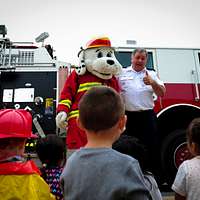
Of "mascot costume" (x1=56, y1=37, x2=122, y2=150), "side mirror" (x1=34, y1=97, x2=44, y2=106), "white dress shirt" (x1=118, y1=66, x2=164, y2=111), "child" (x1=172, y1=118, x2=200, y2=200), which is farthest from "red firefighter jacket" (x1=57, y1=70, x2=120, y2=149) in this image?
"side mirror" (x1=34, y1=97, x2=44, y2=106)

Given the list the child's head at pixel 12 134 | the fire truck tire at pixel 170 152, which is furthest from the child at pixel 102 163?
the fire truck tire at pixel 170 152

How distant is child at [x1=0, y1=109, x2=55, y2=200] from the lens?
4.46ft

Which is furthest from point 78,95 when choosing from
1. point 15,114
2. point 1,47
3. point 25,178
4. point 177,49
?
point 177,49

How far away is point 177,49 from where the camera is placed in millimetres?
4355

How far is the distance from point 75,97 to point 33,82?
131 cm

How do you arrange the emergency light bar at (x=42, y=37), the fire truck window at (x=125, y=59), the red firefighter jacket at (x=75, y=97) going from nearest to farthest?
the red firefighter jacket at (x=75, y=97)
the fire truck window at (x=125, y=59)
the emergency light bar at (x=42, y=37)

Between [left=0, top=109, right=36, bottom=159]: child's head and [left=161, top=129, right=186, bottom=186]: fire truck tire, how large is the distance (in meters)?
2.67

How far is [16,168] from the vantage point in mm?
1398

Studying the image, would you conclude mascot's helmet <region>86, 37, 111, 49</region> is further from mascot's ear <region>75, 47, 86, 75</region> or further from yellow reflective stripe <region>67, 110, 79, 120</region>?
yellow reflective stripe <region>67, 110, 79, 120</region>

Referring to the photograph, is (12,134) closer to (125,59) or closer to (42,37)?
(125,59)

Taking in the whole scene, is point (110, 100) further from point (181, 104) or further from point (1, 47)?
point (1, 47)

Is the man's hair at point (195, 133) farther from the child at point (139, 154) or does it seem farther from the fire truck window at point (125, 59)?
the fire truck window at point (125, 59)

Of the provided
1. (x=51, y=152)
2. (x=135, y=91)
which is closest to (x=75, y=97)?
(x=135, y=91)

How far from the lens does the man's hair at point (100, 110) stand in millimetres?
1160
